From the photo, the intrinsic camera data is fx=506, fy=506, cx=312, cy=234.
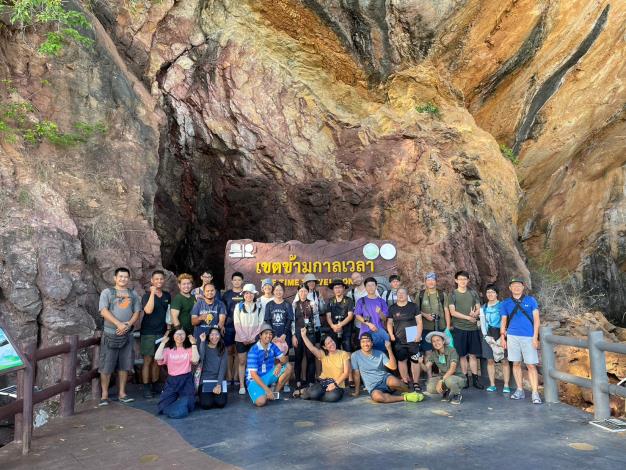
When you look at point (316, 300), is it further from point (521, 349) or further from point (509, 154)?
point (509, 154)

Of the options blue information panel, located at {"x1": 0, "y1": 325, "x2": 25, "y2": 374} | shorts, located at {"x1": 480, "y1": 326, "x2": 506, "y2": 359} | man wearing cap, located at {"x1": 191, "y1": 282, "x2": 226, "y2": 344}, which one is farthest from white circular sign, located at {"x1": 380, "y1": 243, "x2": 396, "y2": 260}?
blue information panel, located at {"x1": 0, "y1": 325, "x2": 25, "y2": 374}

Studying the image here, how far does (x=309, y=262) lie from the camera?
1128 centimetres

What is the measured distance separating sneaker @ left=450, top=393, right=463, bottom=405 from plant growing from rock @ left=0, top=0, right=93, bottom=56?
10601 mm

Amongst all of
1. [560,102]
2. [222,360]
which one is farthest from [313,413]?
[560,102]

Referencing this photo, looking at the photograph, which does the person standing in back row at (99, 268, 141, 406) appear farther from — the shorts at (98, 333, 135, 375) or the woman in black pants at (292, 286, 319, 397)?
the woman in black pants at (292, 286, 319, 397)

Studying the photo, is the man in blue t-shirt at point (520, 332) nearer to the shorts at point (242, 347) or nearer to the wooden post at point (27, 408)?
the shorts at point (242, 347)

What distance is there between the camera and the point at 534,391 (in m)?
7.49

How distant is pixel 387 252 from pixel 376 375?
3946 mm

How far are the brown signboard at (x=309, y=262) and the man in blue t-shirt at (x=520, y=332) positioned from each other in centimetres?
364

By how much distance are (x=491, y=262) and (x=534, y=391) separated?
6.92m

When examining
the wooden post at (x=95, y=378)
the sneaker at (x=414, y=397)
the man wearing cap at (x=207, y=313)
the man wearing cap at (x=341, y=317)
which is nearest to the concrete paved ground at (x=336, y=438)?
the sneaker at (x=414, y=397)

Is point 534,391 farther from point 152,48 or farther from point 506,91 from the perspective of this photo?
point 152,48

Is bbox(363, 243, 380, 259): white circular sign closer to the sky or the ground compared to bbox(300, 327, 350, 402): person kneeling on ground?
closer to the sky

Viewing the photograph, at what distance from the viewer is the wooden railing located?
5.77 m
